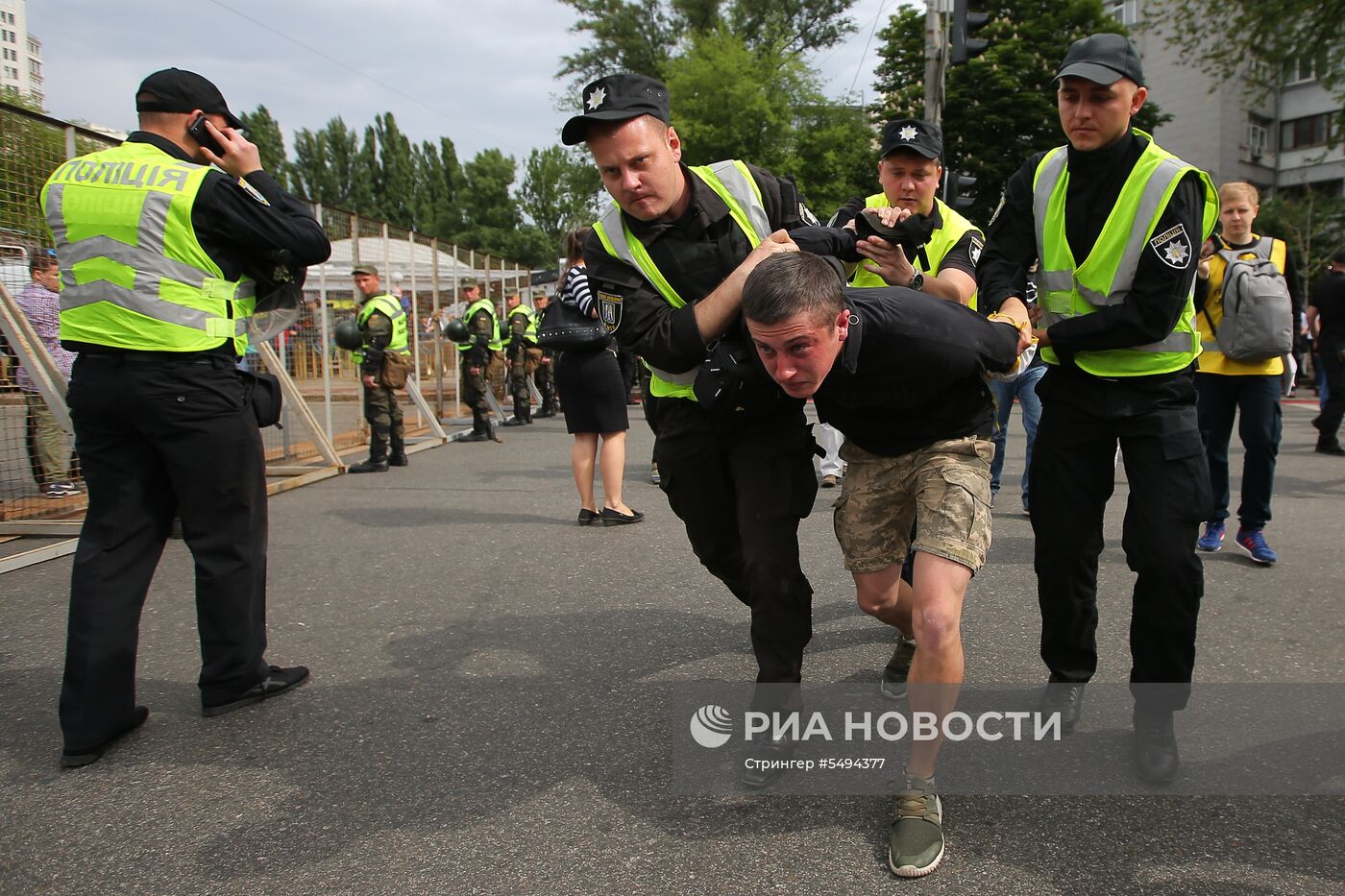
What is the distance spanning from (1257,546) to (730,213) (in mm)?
4131

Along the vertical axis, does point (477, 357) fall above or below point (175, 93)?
below

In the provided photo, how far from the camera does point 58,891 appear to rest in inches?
89.7

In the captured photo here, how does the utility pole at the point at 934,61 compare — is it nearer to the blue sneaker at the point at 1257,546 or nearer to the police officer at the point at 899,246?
the blue sneaker at the point at 1257,546

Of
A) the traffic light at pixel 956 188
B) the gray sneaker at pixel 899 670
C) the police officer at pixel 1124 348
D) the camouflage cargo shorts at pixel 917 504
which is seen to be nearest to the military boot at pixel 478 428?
the traffic light at pixel 956 188

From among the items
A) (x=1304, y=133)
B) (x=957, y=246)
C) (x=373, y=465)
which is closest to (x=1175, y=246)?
(x=957, y=246)

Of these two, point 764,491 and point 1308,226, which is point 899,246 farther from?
point 1308,226

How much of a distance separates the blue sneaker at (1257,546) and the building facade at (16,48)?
24.9ft

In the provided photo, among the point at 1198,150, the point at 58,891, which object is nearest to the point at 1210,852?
the point at 58,891

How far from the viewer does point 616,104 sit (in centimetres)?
264

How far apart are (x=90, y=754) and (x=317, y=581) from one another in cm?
222

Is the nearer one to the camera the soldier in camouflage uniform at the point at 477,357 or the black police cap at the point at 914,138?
the black police cap at the point at 914,138

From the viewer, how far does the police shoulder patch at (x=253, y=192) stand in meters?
3.16

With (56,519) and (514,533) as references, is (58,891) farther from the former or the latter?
(56,519)

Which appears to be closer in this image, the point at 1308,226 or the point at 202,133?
the point at 202,133
